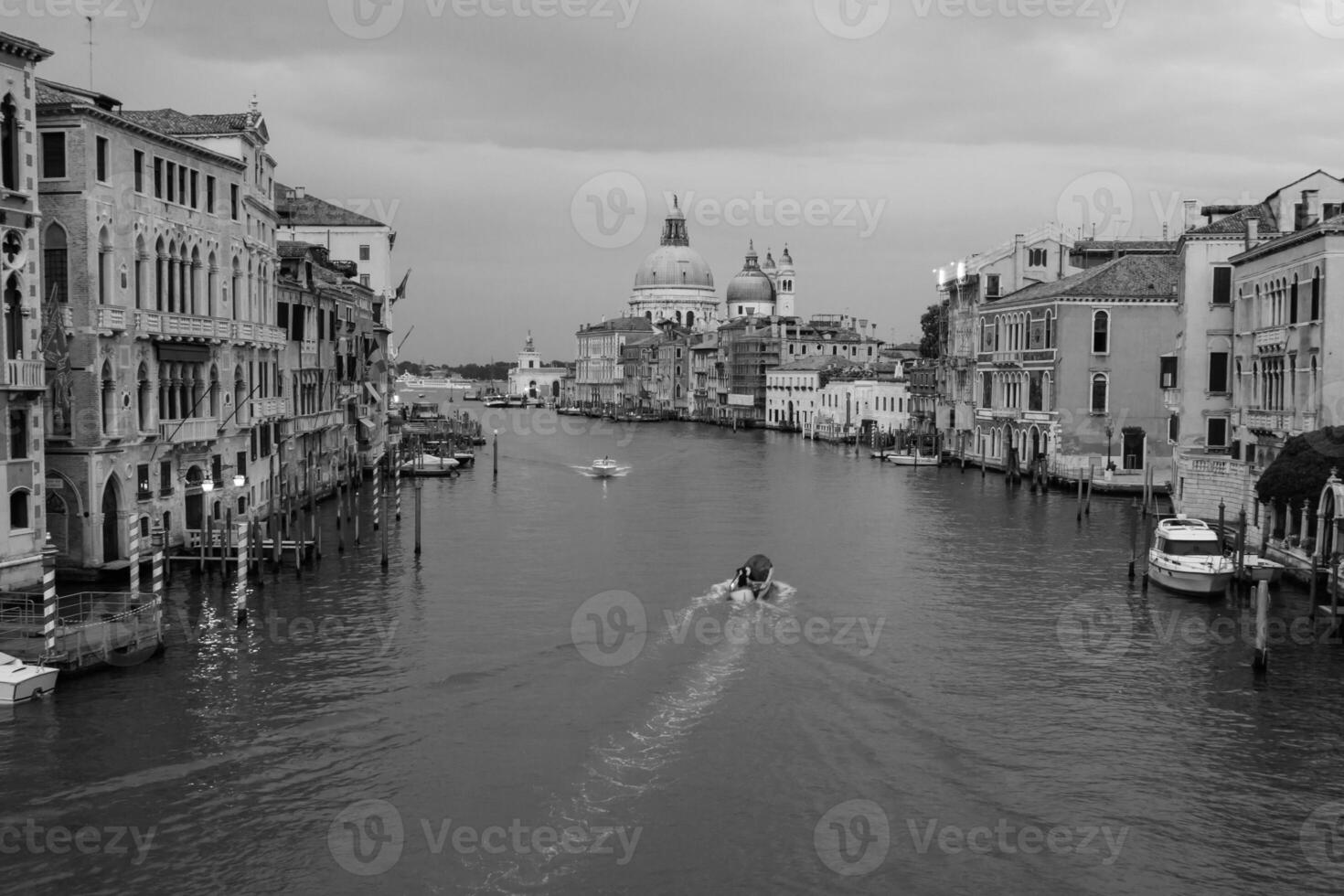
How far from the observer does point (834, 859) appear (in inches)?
413

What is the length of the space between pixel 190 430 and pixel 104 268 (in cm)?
329

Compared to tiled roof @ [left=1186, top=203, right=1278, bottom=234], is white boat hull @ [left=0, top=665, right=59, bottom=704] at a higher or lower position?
lower

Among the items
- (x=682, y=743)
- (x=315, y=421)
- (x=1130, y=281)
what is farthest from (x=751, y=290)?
(x=682, y=743)

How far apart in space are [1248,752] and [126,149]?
15.7 metres

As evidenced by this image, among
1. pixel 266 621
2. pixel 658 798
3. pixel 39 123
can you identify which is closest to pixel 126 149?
pixel 39 123

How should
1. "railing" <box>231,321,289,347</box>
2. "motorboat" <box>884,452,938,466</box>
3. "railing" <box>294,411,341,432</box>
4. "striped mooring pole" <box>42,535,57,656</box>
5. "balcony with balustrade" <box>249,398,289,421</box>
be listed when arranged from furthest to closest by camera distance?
"motorboat" <box>884,452,938,466</box> → "railing" <box>294,411,341,432</box> → "balcony with balustrade" <box>249,398,289,421</box> → "railing" <box>231,321,289,347</box> → "striped mooring pole" <box>42,535,57,656</box>

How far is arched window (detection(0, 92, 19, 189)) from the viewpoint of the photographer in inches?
629

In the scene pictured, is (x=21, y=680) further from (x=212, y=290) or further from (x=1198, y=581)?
(x=1198, y=581)

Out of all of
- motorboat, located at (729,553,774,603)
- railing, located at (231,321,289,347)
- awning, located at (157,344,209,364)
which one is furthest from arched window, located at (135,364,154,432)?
motorboat, located at (729,553,774,603)

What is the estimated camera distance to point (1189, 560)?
20.1 meters

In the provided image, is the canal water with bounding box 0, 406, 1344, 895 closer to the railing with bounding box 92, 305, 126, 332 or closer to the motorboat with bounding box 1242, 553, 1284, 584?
the motorboat with bounding box 1242, 553, 1284, 584

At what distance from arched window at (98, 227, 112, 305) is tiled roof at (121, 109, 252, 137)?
4.13 m

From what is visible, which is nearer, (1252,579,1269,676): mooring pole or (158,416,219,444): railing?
(1252,579,1269,676): mooring pole

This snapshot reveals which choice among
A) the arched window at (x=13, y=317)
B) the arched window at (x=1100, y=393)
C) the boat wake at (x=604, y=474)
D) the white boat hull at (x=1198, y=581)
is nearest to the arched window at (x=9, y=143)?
the arched window at (x=13, y=317)
